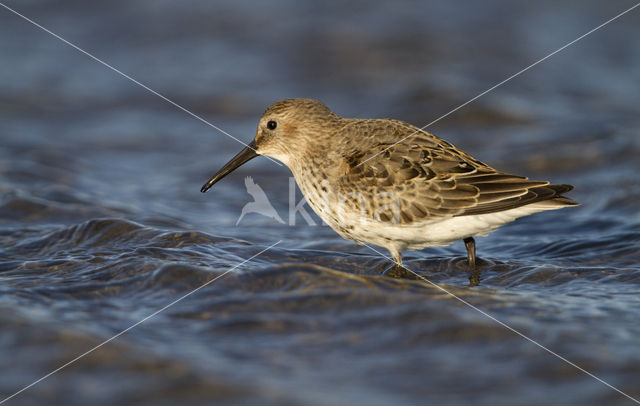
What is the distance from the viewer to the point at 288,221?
786 centimetres

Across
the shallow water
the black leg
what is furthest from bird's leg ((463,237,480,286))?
the shallow water

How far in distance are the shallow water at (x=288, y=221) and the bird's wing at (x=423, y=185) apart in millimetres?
603

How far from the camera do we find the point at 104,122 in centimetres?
1075

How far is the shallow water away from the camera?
14.2 ft

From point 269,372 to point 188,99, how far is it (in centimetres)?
774

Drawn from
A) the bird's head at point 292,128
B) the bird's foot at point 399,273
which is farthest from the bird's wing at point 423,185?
the bird's head at point 292,128

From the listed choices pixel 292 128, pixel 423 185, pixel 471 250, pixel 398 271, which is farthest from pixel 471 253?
Answer: pixel 292 128

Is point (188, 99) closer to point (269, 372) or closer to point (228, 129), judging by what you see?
point (228, 129)

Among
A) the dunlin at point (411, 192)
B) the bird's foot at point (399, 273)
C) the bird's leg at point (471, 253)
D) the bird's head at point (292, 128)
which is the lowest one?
the bird's foot at point (399, 273)

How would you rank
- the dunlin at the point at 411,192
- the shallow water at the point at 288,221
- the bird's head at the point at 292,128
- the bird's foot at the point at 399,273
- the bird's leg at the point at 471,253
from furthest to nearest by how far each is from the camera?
the bird's head at the point at 292,128, the bird's leg at the point at 471,253, the bird's foot at the point at 399,273, the dunlin at the point at 411,192, the shallow water at the point at 288,221

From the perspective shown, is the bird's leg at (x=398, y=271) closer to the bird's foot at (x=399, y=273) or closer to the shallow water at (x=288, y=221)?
the bird's foot at (x=399, y=273)

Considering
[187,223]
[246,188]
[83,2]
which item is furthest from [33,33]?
[187,223]

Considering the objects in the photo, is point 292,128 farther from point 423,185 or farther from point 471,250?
point 471,250

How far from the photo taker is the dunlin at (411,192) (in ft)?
18.9
